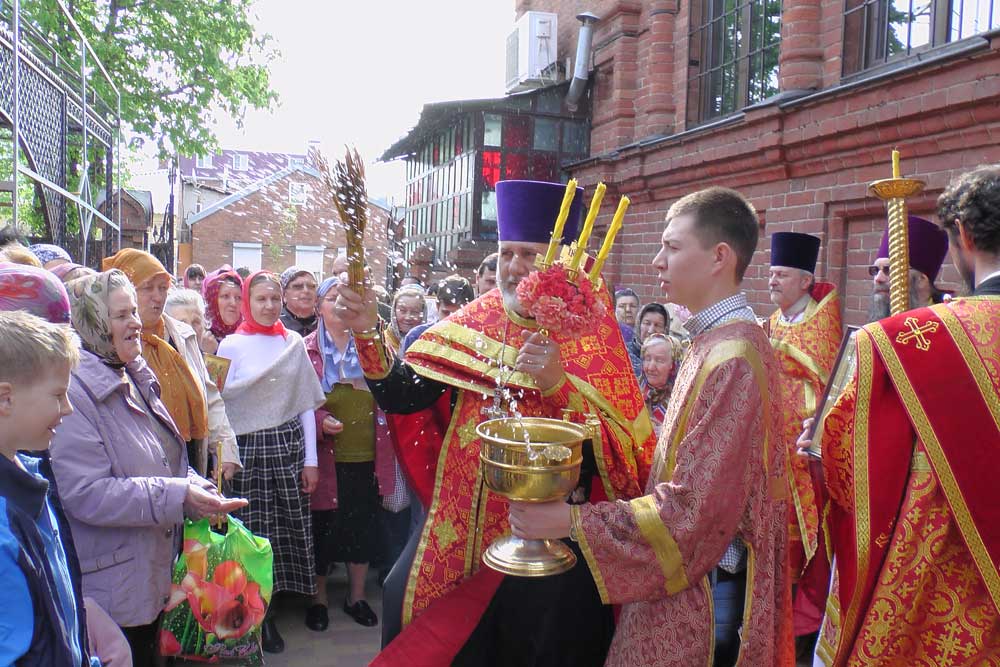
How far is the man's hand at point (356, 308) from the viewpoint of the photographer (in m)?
2.69

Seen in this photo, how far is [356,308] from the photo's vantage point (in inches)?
107

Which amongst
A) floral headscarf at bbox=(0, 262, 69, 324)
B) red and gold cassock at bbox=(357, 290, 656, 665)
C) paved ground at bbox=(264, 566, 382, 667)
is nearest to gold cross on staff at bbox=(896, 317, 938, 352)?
red and gold cassock at bbox=(357, 290, 656, 665)

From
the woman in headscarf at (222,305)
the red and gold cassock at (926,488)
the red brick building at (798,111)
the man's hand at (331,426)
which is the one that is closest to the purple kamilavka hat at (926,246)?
the red brick building at (798,111)

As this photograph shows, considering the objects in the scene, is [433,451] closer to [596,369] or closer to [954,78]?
[596,369]

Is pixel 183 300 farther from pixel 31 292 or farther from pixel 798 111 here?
pixel 798 111

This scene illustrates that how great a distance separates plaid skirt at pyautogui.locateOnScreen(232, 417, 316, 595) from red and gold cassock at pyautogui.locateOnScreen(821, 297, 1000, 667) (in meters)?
3.32

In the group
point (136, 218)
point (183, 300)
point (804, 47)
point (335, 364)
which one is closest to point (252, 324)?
point (183, 300)

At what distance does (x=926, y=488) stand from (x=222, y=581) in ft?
9.07

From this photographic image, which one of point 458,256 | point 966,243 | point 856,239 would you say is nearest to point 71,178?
point 458,256

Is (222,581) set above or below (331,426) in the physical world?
below

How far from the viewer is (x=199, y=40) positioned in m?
17.5

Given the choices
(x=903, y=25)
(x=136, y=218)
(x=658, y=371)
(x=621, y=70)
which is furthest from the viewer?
(x=136, y=218)

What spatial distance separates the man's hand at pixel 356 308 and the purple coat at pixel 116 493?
2.81 feet

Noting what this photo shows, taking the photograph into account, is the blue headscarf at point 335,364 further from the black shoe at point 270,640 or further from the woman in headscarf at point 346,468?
the black shoe at point 270,640
